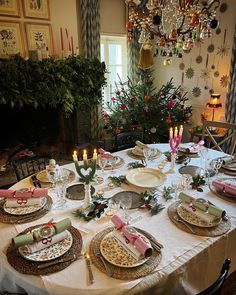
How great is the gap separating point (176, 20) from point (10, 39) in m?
2.32

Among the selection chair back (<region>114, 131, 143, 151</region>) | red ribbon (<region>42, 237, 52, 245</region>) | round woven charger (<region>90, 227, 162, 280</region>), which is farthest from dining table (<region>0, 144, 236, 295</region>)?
chair back (<region>114, 131, 143, 151</region>)

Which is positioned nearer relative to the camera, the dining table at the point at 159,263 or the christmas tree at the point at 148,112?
the dining table at the point at 159,263

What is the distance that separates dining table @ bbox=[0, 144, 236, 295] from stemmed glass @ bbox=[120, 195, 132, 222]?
3 centimetres

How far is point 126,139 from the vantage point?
2781 mm

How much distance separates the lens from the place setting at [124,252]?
3.31ft

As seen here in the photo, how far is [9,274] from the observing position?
1039mm

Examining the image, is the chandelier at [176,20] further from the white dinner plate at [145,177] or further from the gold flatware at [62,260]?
the gold flatware at [62,260]

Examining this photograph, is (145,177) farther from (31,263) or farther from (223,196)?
(31,263)

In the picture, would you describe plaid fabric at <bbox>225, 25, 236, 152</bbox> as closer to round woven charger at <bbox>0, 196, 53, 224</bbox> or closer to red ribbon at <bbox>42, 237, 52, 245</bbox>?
round woven charger at <bbox>0, 196, 53, 224</bbox>

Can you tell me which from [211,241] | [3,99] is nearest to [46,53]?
[3,99]

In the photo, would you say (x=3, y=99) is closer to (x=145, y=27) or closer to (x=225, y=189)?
(x=145, y=27)

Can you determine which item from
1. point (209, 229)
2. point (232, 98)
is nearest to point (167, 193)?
point (209, 229)

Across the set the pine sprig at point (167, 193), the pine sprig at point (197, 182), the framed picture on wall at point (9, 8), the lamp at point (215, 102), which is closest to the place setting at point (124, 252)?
the pine sprig at point (167, 193)

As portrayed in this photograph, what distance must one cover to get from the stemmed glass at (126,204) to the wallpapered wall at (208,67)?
2875 mm
